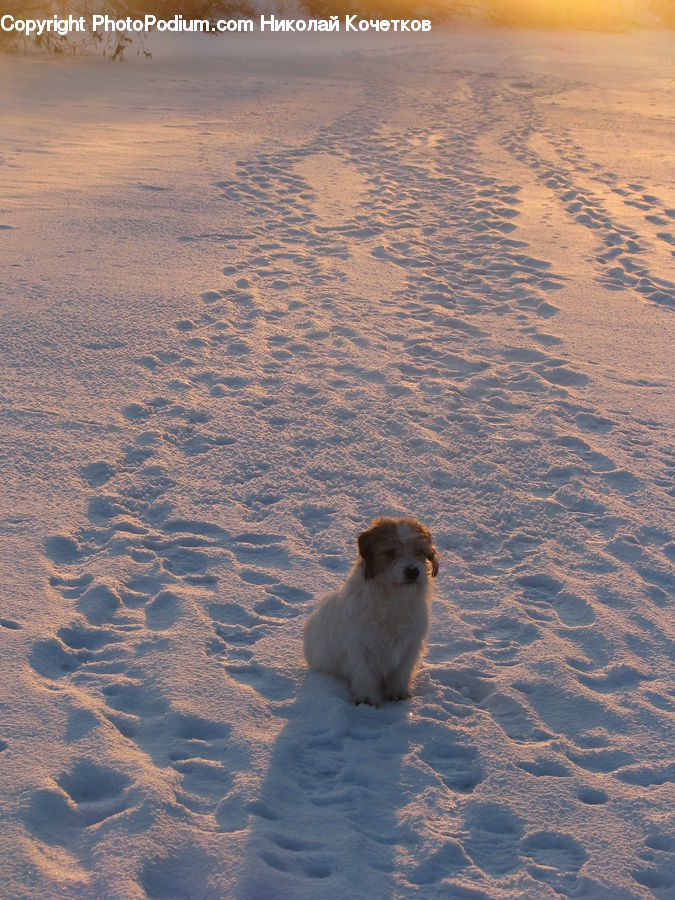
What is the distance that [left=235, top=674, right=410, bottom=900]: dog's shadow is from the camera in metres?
3.27

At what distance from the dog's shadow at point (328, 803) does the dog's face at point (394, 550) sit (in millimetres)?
609

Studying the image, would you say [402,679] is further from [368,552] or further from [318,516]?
[318,516]

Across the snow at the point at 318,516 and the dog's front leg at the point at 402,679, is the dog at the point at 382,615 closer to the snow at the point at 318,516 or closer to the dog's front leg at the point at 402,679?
the dog's front leg at the point at 402,679

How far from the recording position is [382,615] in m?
4.10

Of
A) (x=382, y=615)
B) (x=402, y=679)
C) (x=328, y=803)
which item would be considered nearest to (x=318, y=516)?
(x=402, y=679)

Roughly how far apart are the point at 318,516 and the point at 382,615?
1894 mm

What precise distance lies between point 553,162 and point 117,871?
46.5 feet

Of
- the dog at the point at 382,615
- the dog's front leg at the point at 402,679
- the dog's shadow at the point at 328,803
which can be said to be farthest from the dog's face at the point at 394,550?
the dog's shadow at the point at 328,803

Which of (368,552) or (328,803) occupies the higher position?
(368,552)

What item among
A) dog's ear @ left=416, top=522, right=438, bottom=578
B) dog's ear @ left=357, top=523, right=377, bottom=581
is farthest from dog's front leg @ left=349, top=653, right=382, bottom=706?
dog's ear @ left=416, top=522, right=438, bottom=578

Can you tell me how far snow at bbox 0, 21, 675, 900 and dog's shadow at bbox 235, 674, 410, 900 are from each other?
1 centimetres

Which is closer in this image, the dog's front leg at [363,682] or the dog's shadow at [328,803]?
the dog's shadow at [328,803]

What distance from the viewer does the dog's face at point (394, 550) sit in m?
4.02

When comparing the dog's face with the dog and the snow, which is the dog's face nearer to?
the dog
